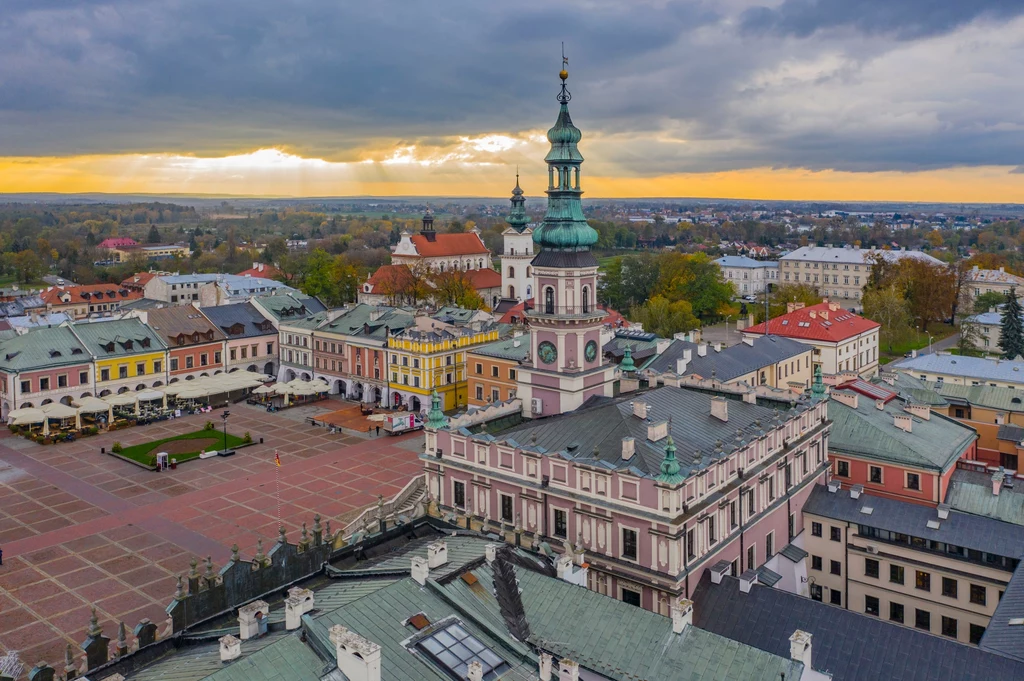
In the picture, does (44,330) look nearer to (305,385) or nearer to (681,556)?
(305,385)

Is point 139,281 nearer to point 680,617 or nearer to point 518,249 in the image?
point 518,249

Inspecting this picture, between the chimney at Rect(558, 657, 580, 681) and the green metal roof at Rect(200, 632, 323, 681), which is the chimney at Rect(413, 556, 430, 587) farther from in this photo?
the chimney at Rect(558, 657, 580, 681)

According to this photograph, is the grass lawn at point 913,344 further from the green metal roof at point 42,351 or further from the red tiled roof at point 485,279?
the green metal roof at point 42,351

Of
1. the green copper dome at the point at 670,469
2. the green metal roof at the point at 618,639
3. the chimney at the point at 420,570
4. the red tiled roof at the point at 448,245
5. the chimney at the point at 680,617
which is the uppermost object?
the red tiled roof at the point at 448,245

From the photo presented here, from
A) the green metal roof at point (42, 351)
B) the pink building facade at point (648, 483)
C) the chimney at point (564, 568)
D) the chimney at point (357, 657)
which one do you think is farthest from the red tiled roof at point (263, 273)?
the chimney at point (357, 657)

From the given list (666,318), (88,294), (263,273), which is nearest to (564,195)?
(666,318)

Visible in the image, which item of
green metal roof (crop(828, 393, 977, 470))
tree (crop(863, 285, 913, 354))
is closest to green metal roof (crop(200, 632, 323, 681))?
green metal roof (crop(828, 393, 977, 470))

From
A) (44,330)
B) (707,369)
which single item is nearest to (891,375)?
(707,369)
